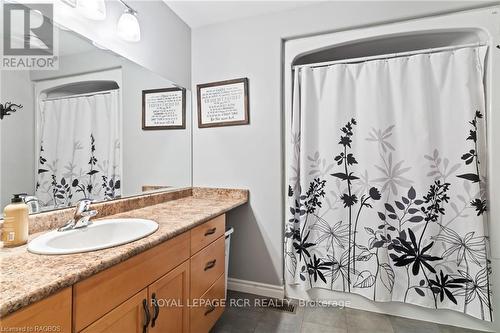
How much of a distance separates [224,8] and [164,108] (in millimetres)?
957

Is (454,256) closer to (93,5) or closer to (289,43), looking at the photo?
(289,43)

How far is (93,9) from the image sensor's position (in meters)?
1.22

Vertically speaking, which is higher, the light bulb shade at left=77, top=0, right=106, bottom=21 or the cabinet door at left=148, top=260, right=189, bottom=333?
the light bulb shade at left=77, top=0, right=106, bottom=21

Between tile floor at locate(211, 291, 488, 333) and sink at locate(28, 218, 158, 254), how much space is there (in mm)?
931

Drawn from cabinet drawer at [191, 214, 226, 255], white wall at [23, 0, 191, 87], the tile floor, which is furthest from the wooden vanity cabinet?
white wall at [23, 0, 191, 87]

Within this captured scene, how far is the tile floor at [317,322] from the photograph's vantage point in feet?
4.97

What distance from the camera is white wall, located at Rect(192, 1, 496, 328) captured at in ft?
6.07

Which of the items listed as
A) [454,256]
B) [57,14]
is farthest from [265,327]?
[57,14]

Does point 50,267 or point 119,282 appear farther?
point 119,282

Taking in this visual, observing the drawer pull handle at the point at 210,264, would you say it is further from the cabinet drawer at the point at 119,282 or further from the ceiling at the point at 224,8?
the ceiling at the point at 224,8

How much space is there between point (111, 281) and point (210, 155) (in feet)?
4.61

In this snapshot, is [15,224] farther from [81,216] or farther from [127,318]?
[127,318]

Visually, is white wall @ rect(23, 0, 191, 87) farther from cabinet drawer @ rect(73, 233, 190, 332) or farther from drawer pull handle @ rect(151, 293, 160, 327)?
drawer pull handle @ rect(151, 293, 160, 327)

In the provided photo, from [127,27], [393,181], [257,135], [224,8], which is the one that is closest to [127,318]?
[257,135]
